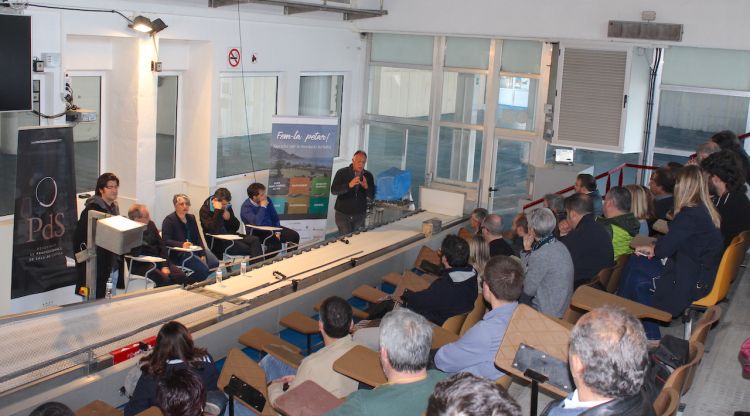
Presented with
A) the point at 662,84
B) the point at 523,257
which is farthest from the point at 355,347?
the point at 662,84

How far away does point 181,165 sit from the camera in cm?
1025

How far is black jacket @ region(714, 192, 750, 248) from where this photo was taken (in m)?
5.89

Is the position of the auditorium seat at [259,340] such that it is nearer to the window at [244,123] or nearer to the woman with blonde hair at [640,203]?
the woman with blonde hair at [640,203]

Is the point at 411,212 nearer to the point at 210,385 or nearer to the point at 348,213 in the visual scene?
the point at 348,213

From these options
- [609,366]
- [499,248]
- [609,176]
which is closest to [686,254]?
[499,248]

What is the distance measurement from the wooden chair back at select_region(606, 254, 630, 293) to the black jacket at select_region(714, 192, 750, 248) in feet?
2.32

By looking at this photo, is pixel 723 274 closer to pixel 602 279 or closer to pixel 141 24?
pixel 602 279

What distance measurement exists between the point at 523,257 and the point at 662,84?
4429mm

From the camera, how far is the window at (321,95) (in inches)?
458

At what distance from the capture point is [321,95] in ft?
39.3

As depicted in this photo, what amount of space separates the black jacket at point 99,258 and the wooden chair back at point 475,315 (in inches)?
116

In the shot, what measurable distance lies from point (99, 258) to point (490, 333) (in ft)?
12.8

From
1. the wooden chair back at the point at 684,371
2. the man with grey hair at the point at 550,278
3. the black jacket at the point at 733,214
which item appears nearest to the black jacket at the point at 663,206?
the black jacket at the point at 733,214

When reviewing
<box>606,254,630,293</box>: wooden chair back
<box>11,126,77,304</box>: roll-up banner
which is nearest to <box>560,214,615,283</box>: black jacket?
<box>606,254,630,293</box>: wooden chair back
